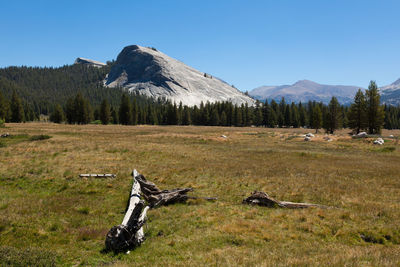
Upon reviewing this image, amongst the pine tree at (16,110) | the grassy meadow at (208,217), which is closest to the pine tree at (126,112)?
the pine tree at (16,110)

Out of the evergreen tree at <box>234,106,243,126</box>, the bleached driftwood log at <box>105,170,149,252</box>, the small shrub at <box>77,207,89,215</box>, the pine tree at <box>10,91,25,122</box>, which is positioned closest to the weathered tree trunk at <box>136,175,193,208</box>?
the small shrub at <box>77,207,89,215</box>

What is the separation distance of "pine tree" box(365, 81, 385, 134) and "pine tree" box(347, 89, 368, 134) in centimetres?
101

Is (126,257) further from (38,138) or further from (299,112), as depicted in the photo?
(299,112)

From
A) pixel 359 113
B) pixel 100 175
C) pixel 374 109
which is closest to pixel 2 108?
pixel 100 175

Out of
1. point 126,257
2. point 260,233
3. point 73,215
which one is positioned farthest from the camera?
point 73,215

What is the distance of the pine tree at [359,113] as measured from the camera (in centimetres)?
6556

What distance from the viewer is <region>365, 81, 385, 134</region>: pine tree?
62781 mm

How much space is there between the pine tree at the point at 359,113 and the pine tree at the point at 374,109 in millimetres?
1010

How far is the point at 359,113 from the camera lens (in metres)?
67.1

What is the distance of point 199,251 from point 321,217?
721cm

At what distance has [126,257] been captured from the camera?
825 cm

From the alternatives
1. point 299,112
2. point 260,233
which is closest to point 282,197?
point 260,233

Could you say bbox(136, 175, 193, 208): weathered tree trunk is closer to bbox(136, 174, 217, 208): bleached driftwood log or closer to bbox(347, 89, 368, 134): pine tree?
bbox(136, 174, 217, 208): bleached driftwood log

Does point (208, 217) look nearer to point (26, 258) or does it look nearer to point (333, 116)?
point (26, 258)
